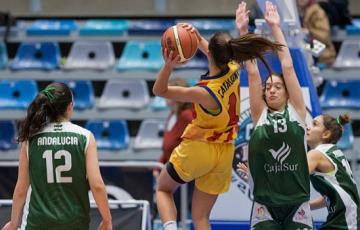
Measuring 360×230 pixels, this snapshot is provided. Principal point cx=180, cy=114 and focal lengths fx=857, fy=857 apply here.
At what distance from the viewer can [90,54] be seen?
11.9 metres

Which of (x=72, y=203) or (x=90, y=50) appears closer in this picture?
(x=72, y=203)

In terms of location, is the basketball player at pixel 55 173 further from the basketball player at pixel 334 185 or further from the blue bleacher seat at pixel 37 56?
the blue bleacher seat at pixel 37 56

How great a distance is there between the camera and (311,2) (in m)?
11.2

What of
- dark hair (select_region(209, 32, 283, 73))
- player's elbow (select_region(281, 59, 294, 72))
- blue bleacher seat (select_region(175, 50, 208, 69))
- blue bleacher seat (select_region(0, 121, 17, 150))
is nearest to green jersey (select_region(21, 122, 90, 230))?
dark hair (select_region(209, 32, 283, 73))

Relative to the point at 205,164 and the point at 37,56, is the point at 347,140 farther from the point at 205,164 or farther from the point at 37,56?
the point at 205,164

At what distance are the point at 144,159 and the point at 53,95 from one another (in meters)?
5.27

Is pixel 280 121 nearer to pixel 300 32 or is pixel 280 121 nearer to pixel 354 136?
pixel 300 32

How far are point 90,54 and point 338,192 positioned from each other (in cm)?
667

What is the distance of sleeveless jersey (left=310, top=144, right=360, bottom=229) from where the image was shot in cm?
580

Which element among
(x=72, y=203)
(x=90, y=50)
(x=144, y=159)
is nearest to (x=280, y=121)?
(x=72, y=203)

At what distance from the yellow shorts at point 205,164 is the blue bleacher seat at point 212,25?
19.6 ft

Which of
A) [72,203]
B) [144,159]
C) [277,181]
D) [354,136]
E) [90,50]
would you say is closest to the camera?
[72,203]

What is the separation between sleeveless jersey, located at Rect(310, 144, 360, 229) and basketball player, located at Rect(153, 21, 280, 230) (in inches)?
25.6

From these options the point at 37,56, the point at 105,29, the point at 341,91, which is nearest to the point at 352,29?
the point at 341,91
